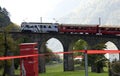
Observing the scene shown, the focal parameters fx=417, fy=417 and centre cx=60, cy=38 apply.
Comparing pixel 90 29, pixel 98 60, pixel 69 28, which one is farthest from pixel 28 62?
pixel 69 28

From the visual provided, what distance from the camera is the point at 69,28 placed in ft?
280

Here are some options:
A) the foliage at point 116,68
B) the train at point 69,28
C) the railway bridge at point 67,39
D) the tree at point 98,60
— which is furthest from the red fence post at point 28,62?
the railway bridge at point 67,39

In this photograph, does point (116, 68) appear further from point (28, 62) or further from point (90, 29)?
point (90, 29)

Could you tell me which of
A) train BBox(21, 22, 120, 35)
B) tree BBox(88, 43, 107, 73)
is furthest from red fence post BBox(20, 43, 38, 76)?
train BBox(21, 22, 120, 35)

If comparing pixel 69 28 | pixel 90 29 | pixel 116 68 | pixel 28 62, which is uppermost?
pixel 69 28

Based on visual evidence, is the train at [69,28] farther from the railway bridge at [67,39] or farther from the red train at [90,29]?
the railway bridge at [67,39]

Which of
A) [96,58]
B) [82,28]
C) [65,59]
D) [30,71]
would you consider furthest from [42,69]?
[30,71]

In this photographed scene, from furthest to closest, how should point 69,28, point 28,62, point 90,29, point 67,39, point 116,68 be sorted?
point 67,39 → point 69,28 → point 90,29 → point 116,68 → point 28,62

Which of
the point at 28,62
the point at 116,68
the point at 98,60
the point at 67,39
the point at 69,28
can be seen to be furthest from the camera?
the point at 67,39

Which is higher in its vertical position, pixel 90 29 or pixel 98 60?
pixel 90 29

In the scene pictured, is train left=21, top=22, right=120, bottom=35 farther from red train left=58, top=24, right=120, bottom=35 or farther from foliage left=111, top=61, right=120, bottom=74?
foliage left=111, top=61, right=120, bottom=74

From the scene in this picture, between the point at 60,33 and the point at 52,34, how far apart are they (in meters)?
1.84

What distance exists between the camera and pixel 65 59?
281 feet

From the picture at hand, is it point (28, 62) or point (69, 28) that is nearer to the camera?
point (28, 62)
